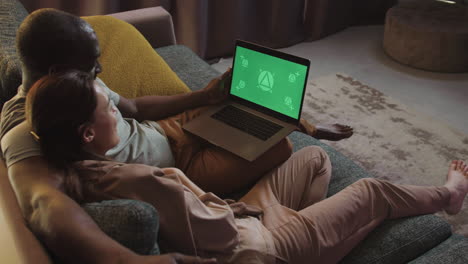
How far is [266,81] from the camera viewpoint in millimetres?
1524

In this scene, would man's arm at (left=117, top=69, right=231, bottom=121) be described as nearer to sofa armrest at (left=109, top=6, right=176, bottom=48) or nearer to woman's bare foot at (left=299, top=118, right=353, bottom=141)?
woman's bare foot at (left=299, top=118, right=353, bottom=141)

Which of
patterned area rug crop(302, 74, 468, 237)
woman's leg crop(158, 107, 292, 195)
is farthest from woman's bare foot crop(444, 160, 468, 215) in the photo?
woman's leg crop(158, 107, 292, 195)

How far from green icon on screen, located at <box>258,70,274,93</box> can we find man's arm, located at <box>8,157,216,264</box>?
2.50ft

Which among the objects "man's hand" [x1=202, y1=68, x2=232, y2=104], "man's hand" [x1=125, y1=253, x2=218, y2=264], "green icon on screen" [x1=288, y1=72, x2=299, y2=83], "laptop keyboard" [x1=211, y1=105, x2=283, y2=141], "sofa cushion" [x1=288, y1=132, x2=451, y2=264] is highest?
"green icon on screen" [x1=288, y1=72, x2=299, y2=83]

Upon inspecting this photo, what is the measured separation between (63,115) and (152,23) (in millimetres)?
1435

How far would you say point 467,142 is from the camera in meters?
2.29

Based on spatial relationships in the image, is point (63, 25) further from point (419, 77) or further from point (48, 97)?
point (419, 77)

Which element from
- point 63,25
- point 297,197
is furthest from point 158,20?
point 297,197

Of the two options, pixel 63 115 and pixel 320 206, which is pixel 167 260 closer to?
pixel 63 115

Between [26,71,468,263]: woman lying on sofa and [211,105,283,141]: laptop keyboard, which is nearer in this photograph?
[26,71,468,263]: woman lying on sofa

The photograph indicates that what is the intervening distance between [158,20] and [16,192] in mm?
1503

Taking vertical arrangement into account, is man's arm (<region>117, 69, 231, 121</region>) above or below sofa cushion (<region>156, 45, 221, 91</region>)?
above

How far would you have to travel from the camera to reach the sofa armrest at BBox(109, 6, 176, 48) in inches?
89.0

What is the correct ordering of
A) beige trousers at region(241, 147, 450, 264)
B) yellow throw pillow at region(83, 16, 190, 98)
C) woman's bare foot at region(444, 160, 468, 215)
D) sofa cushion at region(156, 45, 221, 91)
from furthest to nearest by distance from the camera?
sofa cushion at region(156, 45, 221, 91) < yellow throw pillow at region(83, 16, 190, 98) < woman's bare foot at region(444, 160, 468, 215) < beige trousers at region(241, 147, 450, 264)
